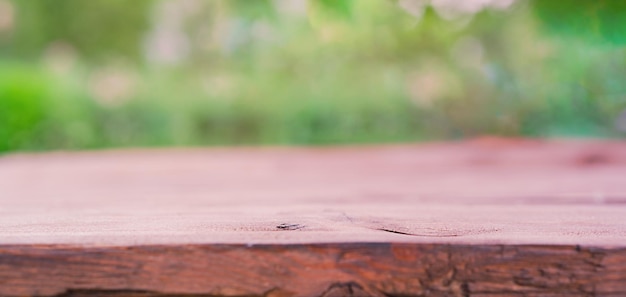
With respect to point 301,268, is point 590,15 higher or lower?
higher

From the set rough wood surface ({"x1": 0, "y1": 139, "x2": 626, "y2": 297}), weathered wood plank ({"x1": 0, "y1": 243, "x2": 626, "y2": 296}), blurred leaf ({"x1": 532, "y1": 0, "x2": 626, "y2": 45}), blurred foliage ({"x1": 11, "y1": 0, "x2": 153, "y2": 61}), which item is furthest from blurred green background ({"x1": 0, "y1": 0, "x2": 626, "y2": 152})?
weathered wood plank ({"x1": 0, "y1": 243, "x2": 626, "y2": 296})

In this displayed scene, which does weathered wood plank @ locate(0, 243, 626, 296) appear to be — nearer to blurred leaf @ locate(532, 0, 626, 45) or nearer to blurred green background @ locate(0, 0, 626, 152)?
blurred leaf @ locate(532, 0, 626, 45)

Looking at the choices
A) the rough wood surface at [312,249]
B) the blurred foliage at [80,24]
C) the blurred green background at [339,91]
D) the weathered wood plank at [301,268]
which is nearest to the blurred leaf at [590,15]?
the rough wood surface at [312,249]

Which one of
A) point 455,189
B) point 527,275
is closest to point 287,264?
point 527,275

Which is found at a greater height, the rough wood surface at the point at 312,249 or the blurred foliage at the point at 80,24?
the blurred foliage at the point at 80,24

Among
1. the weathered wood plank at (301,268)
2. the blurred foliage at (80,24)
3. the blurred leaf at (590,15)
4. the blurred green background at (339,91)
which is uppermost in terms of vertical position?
the blurred foliage at (80,24)

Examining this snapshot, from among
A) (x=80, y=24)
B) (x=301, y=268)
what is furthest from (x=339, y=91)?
(x=301, y=268)

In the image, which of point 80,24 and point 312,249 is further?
point 80,24

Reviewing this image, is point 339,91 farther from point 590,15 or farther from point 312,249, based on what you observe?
point 312,249

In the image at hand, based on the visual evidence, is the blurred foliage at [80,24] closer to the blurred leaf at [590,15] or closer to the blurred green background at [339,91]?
the blurred green background at [339,91]

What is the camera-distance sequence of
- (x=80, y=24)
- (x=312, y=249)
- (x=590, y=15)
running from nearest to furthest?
1. (x=312, y=249)
2. (x=590, y=15)
3. (x=80, y=24)
